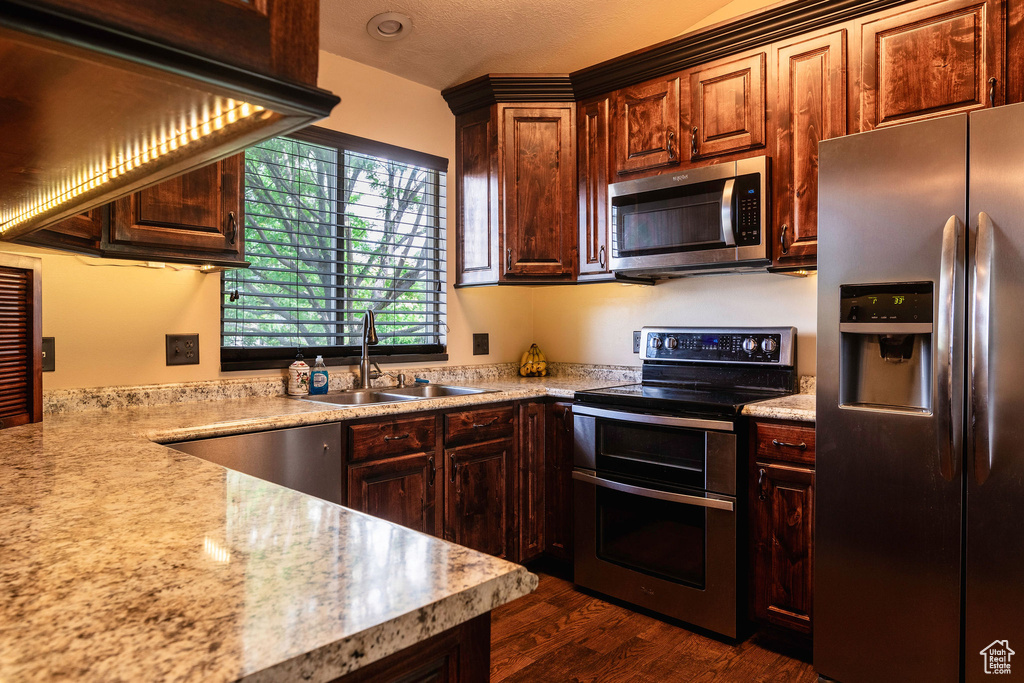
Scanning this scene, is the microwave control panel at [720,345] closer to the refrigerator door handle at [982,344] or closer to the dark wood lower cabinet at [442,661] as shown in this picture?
the refrigerator door handle at [982,344]

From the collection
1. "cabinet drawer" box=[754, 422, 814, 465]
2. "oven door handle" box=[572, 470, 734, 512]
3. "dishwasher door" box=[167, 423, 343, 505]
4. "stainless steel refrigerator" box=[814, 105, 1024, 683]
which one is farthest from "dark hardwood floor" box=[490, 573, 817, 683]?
"dishwasher door" box=[167, 423, 343, 505]

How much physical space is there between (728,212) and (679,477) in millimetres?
1084

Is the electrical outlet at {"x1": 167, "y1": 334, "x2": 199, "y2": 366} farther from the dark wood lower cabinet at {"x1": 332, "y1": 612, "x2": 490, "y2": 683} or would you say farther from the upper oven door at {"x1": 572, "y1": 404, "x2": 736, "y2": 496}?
the dark wood lower cabinet at {"x1": 332, "y1": 612, "x2": 490, "y2": 683}

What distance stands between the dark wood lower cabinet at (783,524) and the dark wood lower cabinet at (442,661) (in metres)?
1.73

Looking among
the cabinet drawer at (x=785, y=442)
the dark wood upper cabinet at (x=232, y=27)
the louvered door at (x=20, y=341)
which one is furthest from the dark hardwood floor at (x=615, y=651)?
the dark wood upper cabinet at (x=232, y=27)

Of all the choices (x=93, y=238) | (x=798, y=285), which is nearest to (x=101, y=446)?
(x=93, y=238)

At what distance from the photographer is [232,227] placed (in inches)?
90.1

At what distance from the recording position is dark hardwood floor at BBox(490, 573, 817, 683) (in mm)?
2148

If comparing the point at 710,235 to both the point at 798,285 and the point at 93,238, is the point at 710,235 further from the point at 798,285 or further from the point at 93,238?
the point at 93,238

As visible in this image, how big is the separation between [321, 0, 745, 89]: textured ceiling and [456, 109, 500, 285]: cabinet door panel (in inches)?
A: 11.6

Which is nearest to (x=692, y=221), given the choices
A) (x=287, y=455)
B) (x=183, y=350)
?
(x=287, y=455)

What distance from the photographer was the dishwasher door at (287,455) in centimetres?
196

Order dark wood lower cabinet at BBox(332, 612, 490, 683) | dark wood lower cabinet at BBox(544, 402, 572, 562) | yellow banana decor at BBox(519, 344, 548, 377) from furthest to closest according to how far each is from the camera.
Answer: yellow banana decor at BBox(519, 344, 548, 377) < dark wood lower cabinet at BBox(544, 402, 572, 562) < dark wood lower cabinet at BBox(332, 612, 490, 683)

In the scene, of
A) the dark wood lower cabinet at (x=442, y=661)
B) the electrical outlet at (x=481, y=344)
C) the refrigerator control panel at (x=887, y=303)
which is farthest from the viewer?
the electrical outlet at (x=481, y=344)
